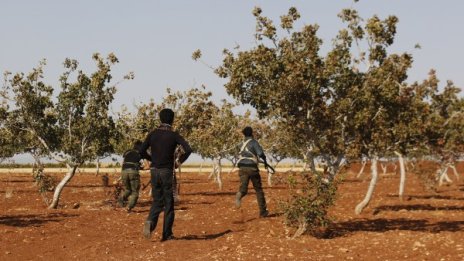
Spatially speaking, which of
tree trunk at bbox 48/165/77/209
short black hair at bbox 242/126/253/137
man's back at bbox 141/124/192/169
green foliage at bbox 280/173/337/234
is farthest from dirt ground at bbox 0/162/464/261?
short black hair at bbox 242/126/253/137

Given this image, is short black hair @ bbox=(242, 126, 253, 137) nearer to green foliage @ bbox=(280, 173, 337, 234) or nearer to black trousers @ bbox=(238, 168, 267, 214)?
black trousers @ bbox=(238, 168, 267, 214)

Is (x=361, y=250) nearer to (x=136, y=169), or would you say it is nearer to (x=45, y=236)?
(x=45, y=236)

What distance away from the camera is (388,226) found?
1623cm

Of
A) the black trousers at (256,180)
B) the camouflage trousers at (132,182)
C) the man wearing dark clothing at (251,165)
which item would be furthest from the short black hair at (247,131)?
the camouflage trousers at (132,182)

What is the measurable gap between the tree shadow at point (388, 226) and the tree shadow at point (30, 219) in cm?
828

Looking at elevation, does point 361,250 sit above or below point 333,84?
below

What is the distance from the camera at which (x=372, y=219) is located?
17984 millimetres

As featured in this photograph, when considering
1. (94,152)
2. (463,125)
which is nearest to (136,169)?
(94,152)

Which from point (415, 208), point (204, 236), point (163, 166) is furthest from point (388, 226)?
point (163, 166)

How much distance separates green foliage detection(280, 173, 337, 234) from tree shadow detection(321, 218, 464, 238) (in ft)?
2.43

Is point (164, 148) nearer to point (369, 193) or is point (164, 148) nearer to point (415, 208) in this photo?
point (369, 193)

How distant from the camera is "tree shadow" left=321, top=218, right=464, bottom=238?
48.4 ft

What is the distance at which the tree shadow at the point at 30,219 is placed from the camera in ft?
54.8

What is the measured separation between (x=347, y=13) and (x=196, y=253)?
23.7 feet
